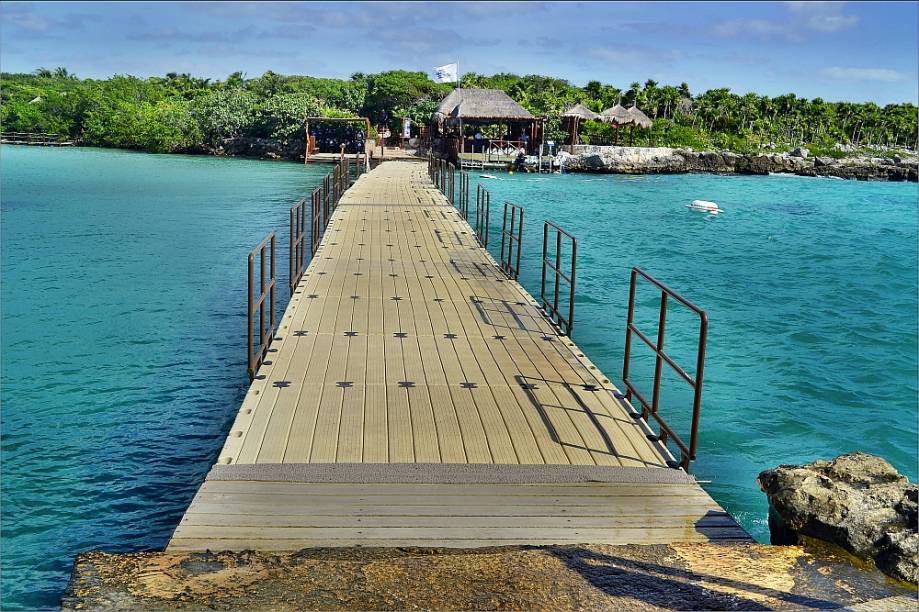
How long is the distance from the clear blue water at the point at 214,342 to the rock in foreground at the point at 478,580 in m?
2.17

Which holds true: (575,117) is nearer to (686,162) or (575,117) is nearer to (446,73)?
(686,162)

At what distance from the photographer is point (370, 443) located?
5242mm

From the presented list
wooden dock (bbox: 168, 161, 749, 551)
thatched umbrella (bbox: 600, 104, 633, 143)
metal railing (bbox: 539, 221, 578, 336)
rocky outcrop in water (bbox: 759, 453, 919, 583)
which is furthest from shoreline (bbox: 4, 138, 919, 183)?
rocky outcrop in water (bbox: 759, 453, 919, 583)

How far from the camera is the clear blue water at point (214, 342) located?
22.4 ft

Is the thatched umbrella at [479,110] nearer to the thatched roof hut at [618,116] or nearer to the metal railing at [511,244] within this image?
the thatched roof hut at [618,116]

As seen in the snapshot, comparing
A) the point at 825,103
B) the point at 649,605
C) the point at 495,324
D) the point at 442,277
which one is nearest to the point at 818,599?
the point at 649,605

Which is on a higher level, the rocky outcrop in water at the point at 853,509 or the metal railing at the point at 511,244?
the metal railing at the point at 511,244

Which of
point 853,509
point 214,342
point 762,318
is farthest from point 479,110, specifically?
point 853,509

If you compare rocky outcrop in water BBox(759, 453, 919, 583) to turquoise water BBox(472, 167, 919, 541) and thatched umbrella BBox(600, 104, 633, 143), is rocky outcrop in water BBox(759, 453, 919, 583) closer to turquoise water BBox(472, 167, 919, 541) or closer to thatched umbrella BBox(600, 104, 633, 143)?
turquoise water BBox(472, 167, 919, 541)

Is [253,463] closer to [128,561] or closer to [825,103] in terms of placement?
[128,561]

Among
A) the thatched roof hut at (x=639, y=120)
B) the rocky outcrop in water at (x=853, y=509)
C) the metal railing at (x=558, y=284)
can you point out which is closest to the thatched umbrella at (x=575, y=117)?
the thatched roof hut at (x=639, y=120)

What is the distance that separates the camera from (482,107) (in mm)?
50906

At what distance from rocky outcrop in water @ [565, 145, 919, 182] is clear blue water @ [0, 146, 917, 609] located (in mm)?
25909

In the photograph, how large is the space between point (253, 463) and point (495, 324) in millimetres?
4120
